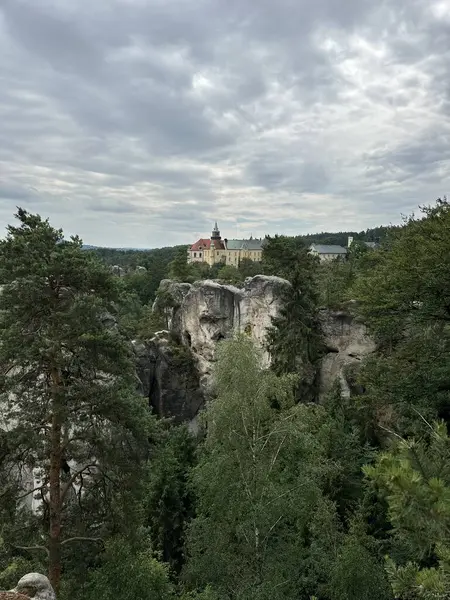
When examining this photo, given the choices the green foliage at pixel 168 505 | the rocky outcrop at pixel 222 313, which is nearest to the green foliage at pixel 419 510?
the green foliage at pixel 168 505

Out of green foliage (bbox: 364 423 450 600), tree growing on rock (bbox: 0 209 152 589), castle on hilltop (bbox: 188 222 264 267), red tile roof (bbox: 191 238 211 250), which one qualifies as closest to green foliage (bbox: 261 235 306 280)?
tree growing on rock (bbox: 0 209 152 589)

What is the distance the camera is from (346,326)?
2469 centimetres

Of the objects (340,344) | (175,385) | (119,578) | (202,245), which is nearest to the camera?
(119,578)

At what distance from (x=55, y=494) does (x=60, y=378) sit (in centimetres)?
222

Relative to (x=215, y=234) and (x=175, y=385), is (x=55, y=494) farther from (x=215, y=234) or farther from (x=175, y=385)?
(x=215, y=234)

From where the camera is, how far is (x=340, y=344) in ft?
81.4

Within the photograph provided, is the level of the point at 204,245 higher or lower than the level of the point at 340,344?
higher

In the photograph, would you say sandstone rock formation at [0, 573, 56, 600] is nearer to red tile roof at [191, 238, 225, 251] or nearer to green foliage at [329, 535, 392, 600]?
green foliage at [329, 535, 392, 600]

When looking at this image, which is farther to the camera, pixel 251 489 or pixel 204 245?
pixel 204 245

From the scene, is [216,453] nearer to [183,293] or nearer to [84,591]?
[84,591]

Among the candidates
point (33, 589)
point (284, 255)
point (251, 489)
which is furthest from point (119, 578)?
point (284, 255)

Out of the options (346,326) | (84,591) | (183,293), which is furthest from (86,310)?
(183,293)

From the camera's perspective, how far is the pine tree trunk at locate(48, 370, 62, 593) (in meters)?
8.59

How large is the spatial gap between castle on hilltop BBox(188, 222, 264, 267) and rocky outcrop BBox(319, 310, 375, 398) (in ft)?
225
